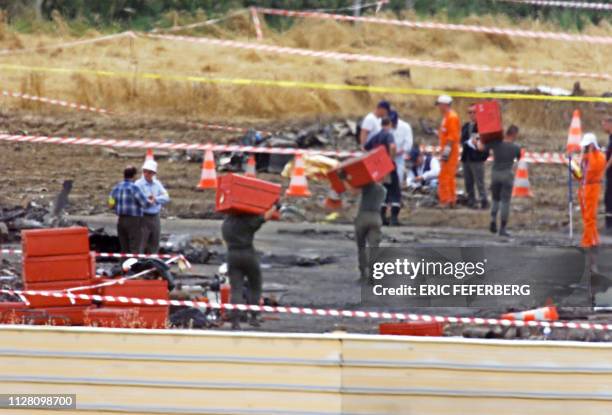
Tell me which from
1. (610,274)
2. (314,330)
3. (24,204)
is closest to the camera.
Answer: (314,330)

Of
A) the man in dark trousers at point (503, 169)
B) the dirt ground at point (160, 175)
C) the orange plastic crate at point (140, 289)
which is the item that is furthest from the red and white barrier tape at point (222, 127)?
the orange plastic crate at point (140, 289)

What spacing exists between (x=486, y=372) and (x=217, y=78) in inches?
705

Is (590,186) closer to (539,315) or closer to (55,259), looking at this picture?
(539,315)

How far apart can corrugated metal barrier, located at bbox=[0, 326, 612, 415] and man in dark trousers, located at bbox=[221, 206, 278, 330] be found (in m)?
4.35

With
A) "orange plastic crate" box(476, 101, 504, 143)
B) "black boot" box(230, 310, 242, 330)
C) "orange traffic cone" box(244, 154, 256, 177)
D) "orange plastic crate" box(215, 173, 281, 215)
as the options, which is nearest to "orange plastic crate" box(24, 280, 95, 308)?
"black boot" box(230, 310, 242, 330)

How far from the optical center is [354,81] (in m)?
29.4

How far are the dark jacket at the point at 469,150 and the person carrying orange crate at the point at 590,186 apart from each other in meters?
2.64

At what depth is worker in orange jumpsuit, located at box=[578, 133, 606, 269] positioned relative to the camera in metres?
18.8

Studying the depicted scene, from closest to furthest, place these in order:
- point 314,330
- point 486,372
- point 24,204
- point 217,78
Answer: point 486,372, point 314,330, point 24,204, point 217,78

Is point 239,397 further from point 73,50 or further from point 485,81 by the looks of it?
point 485,81

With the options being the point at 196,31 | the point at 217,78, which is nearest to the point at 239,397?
the point at 217,78

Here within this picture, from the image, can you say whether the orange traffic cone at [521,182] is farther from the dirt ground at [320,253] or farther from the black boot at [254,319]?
the black boot at [254,319]

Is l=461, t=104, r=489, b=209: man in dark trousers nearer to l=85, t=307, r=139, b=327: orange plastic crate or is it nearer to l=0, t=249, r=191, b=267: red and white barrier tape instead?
l=0, t=249, r=191, b=267: red and white barrier tape

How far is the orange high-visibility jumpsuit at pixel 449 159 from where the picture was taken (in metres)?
21.7
